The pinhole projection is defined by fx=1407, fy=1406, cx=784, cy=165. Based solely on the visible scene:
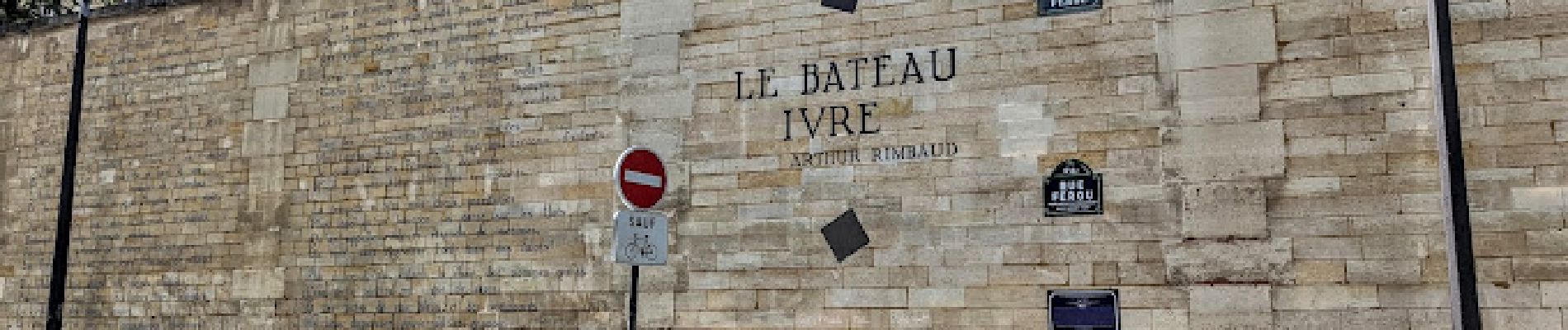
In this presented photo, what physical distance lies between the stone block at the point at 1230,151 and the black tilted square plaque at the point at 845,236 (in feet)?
6.65

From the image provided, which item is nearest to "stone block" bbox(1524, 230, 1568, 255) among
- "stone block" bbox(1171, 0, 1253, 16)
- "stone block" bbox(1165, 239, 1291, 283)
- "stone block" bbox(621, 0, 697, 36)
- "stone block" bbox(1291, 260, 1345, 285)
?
"stone block" bbox(1291, 260, 1345, 285)

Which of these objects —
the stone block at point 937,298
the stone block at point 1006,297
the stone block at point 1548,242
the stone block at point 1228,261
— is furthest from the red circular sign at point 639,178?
the stone block at point 1548,242

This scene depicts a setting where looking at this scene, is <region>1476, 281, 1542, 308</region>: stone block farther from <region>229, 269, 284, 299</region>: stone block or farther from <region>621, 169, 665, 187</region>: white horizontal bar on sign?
<region>229, 269, 284, 299</region>: stone block

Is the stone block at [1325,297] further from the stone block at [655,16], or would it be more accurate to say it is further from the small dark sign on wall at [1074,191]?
the stone block at [655,16]

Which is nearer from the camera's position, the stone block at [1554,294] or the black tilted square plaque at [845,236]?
the stone block at [1554,294]

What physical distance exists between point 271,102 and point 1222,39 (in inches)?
311

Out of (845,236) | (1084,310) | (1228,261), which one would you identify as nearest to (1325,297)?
(1228,261)

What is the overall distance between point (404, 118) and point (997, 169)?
502cm

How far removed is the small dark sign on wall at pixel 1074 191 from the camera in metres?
8.43

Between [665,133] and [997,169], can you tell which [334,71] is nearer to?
[665,133]

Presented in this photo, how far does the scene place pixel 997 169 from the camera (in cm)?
874

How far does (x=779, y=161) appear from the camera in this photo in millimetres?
9516

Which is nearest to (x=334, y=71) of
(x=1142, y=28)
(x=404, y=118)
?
(x=404, y=118)

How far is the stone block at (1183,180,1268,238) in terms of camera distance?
795 centimetres
